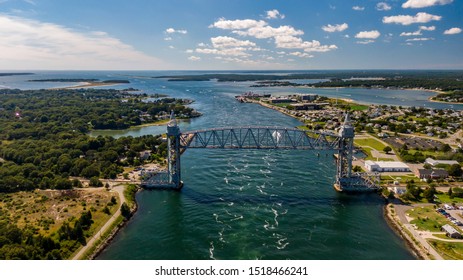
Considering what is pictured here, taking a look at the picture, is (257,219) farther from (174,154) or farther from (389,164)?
(389,164)

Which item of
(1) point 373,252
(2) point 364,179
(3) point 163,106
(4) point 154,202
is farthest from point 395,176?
(3) point 163,106

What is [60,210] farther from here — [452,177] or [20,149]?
[452,177]

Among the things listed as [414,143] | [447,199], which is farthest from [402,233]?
[414,143]

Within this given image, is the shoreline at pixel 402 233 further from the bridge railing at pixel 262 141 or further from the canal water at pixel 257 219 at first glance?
the bridge railing at pixel 262 141

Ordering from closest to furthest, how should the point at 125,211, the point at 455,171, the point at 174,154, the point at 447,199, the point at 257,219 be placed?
the point at 257,219 < the point at 125,211 < the point at 447,199 < the point at 174,154 < the point at 455,171

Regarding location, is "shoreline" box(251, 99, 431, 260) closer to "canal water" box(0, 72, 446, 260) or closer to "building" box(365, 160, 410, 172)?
"canal water" box(0, 72, 446, 260)

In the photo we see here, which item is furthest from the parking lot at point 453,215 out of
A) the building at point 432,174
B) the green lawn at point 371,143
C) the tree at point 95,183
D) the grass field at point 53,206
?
the tree at point 95,183

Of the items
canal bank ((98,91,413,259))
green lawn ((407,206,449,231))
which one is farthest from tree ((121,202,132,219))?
green lawn ((407,206,449,231))
